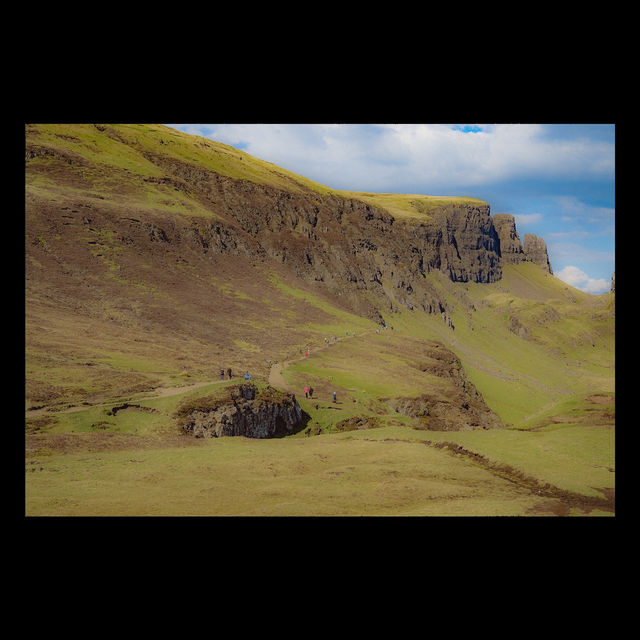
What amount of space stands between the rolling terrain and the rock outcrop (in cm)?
97

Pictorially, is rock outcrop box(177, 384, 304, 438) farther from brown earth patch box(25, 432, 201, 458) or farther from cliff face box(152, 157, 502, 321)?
cliff face box(152, 157, 502, 321)

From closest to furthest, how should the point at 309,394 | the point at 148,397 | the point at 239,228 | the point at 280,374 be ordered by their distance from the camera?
the point at 148,397 < the point at 309,394 < the point at 280,374 < the point at 239,228

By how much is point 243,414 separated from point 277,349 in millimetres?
33585

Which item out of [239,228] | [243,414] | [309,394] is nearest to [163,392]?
[243,414]

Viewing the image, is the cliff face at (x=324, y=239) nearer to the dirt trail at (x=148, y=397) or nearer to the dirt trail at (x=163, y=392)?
the dirt trail at (x=163, y=392)

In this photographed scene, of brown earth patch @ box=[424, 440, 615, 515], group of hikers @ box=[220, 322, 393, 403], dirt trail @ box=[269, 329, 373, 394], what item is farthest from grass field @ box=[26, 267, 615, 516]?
dirt trail @ box=[269, 329, 373, 394]

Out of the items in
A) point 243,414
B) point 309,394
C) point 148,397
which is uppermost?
point 148,397

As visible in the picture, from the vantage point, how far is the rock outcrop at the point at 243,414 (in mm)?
27422

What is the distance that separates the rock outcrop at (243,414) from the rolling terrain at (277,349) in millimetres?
972

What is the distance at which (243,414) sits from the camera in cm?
2973

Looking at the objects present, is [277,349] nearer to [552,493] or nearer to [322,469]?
[322,469]

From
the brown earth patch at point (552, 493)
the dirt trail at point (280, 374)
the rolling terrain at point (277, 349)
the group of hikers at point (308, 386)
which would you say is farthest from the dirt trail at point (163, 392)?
the brown earth patch at point (552, 493)
